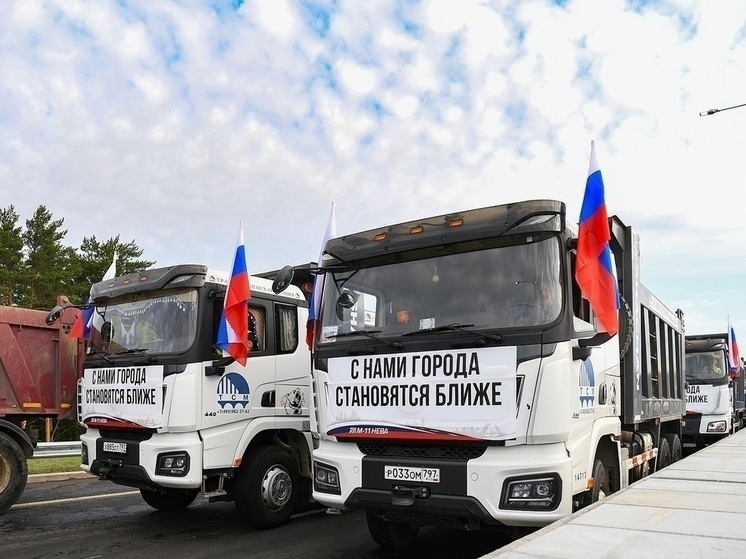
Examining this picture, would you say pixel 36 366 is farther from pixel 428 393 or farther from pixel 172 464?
pixel 428 393

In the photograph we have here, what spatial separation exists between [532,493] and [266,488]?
11.9 ft

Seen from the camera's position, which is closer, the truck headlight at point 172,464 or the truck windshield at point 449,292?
the truck windshield at point 449,292

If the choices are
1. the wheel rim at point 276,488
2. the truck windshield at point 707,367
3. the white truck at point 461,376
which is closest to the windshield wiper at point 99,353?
the wheel rim at point 276,488

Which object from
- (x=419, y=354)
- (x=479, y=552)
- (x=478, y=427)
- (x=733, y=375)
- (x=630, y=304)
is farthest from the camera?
(x=733, y=375)

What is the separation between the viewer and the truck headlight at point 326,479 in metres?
5.36

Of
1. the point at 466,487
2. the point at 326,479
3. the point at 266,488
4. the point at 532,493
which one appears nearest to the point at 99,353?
the point at 266,488

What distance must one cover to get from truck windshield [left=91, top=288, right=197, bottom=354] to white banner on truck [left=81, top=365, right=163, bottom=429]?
0.25 meters

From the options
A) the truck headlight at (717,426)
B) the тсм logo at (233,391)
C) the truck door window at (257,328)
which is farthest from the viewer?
the truck headlight at (717,426)

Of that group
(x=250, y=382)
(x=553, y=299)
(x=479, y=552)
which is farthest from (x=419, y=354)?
(x=250, y=382)

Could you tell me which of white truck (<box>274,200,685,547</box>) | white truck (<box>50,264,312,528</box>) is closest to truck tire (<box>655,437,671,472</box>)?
white truck (<box>274,200,685,547</box>)

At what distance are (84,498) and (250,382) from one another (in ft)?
12.5

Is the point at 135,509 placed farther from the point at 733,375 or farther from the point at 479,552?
the point at 733,375

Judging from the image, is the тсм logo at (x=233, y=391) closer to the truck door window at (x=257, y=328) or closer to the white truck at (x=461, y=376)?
the truck door window at (x=257, y=328)

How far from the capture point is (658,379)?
8.82 m
